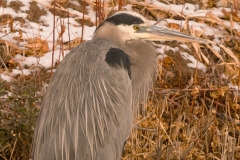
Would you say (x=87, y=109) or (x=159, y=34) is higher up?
(x=159, y=34)

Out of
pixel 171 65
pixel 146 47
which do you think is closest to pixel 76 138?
pixel 146 47

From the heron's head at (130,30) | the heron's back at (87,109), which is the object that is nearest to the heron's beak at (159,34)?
the heron's head at (130,30)

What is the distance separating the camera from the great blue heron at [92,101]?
107 inches

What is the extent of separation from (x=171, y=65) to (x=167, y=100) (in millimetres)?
438

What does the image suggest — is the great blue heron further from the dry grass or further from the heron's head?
the dry grass

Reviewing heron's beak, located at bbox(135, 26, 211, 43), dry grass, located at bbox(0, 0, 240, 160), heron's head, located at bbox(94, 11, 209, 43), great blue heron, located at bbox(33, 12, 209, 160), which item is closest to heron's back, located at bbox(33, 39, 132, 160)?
great blue heron, located at bbox(33, 12, 209, 160)

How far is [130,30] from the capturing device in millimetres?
3162

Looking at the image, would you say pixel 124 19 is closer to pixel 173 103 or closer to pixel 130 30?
pixel 130 30

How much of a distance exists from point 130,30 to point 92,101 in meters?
0.57

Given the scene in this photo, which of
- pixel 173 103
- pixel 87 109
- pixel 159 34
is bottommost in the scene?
pixel 173 103

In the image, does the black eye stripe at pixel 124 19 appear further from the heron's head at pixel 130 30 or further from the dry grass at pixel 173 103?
the dry grass at pixel 173 103

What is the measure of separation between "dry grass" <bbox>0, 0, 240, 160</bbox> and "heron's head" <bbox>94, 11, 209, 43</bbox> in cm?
41

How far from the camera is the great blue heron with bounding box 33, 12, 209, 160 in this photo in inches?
107

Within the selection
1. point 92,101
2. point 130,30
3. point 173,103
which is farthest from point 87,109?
point 173,103
